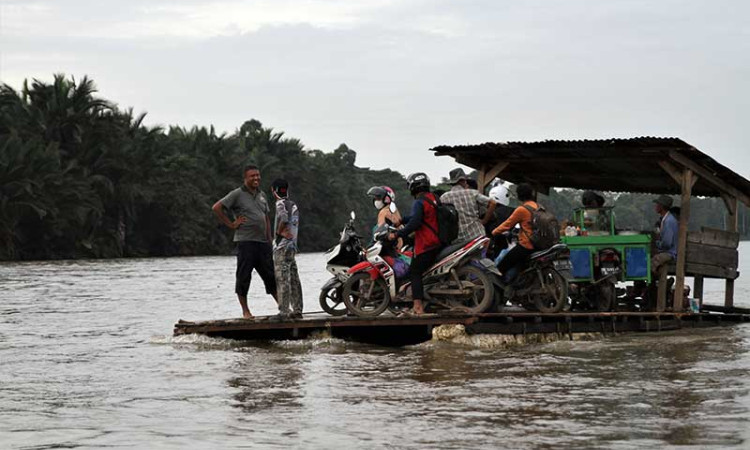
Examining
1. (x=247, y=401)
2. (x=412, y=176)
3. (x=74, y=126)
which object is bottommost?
(x=247, y=401)

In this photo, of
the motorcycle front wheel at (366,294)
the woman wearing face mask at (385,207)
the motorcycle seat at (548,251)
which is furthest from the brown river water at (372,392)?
the woman wearing face mask at (385,207)

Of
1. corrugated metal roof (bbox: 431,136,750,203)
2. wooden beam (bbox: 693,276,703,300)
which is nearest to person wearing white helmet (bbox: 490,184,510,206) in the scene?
corrugated metal roof (bbox: 431,136,750,203)

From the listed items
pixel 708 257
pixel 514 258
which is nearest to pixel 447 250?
pixel 514 258

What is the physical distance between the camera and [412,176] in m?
13.2

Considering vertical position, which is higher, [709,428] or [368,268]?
[368,268]

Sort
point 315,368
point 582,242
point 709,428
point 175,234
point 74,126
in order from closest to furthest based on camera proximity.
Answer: point 709,428
point 315,368
point 582,242
point 74,126
point 175,234

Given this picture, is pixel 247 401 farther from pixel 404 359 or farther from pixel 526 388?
pixel 404 359

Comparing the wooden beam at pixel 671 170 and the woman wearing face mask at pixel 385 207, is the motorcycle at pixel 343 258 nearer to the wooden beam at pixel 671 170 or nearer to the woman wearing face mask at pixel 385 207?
the woman wearing face mask at pixel 385 207

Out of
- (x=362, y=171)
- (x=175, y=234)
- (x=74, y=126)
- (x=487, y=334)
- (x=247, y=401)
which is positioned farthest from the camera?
(x=362, y=171)

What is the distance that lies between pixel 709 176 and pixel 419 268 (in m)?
4.17

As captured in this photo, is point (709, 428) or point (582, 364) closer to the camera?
point (709, 428)

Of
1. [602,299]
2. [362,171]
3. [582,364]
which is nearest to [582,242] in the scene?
[602,299]

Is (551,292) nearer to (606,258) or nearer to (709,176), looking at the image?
(606,258)

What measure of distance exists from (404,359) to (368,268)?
1657 mm
